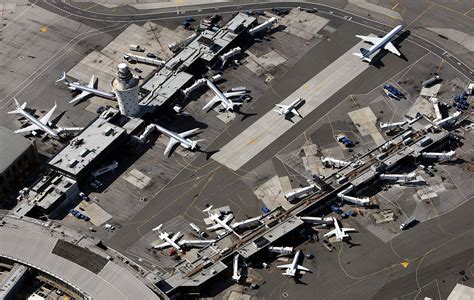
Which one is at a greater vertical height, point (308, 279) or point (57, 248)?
point (57, 248)

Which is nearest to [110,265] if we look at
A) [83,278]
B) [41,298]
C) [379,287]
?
[83,278]

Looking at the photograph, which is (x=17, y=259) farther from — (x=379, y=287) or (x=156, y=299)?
(x=379, y=287)

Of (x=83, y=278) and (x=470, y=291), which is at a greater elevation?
(x=83, y=278)

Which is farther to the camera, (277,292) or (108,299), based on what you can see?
(277,292)

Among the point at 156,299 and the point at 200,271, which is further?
Result: the point at 200,271

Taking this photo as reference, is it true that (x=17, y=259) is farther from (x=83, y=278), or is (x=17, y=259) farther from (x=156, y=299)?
(x=156, y=299)

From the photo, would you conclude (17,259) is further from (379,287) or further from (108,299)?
(379,287)

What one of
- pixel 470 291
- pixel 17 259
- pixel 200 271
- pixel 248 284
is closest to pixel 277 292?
pixel 248 284

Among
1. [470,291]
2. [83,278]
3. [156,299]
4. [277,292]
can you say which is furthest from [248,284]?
[470,291]
